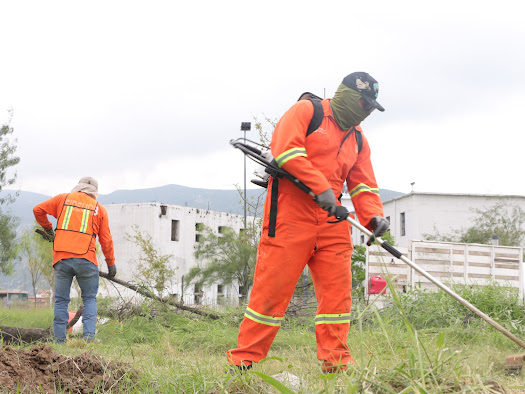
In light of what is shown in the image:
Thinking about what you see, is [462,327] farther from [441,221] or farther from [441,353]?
[441,221]

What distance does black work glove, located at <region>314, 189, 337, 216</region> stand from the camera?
343 centimetres

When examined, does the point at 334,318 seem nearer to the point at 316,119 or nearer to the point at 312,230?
the point at 312,230

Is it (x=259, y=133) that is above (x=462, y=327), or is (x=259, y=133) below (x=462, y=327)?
above

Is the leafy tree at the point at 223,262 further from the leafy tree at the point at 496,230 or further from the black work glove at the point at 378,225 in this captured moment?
the black work glove at the point at 378,225

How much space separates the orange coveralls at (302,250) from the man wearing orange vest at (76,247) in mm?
3175

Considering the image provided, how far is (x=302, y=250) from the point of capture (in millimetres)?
3545

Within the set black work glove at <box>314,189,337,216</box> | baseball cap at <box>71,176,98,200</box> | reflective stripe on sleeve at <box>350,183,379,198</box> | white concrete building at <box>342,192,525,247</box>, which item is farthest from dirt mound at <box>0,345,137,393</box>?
white concrete building at <box>342,192,525,247</box>

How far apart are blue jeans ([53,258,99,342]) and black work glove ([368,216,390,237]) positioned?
3652mm

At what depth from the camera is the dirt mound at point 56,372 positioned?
272 centimetres

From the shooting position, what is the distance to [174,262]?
55000 millimetres

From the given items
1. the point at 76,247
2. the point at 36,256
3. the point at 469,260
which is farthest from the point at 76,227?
the point at 36,256

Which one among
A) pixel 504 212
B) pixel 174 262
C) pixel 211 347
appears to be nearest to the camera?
pixel 211 347

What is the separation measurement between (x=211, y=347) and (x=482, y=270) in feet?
40.5

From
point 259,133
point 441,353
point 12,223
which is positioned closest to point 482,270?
point 259,133
